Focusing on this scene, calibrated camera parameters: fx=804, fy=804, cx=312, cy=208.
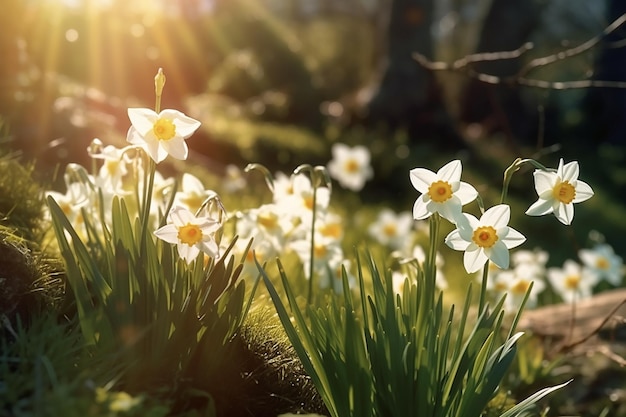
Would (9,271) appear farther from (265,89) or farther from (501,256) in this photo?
(265,89)

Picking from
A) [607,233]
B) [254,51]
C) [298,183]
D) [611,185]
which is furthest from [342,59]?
[298,183]

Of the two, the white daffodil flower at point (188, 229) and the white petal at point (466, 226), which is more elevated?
the white petal at point (466, 226)

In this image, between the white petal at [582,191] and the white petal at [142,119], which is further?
the white petal at [582,191]

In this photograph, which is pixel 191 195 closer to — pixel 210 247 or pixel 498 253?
pixel 210 247

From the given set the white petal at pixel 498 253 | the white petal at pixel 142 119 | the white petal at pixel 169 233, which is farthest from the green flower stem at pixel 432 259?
the white petal at pixel 142 119

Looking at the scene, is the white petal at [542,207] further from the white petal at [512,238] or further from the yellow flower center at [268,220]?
the yellow flower center at [268,220]

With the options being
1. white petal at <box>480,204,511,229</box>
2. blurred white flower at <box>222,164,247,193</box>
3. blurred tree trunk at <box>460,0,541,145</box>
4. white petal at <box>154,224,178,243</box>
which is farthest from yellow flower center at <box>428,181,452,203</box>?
blurred tree trunk at <box>460,0,541,145</box>

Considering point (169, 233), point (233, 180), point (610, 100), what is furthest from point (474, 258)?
point (610, 100)
